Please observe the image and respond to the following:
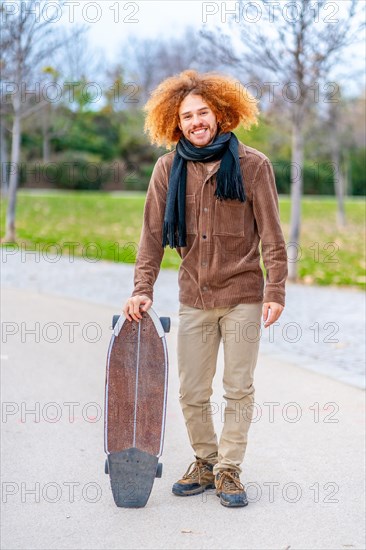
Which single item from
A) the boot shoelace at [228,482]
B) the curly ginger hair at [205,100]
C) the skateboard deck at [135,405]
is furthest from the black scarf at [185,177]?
the boot shoelace at [228,482]

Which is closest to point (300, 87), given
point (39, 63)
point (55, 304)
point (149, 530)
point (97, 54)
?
point (55, 304)

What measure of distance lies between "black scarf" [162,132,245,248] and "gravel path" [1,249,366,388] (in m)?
2.93

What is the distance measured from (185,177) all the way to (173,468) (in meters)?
1.60

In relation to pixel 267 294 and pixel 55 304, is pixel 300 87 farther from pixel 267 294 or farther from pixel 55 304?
pixel 267 294

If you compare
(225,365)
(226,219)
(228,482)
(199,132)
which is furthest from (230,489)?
(199,132)

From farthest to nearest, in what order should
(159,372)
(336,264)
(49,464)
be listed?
1. (336,264)
2. (49,464)
3. (159,372)

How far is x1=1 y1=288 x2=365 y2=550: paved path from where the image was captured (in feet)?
13.1

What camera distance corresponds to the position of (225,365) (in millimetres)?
4453

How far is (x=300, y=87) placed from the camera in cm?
1230

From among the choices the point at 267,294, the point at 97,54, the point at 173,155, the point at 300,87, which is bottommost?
the point at 267,294

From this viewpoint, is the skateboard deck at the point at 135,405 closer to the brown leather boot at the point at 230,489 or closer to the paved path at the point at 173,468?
the paved path at the point at 173,468

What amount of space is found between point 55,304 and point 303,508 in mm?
6297

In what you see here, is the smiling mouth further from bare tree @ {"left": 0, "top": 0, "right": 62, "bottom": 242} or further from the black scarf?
bare tree @ {"left": 0, "top": 0, "right": 62, "bottom": 242}

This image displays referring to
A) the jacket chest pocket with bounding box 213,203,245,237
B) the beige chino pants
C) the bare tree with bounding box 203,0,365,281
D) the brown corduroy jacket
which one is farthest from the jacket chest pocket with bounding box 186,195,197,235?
the bare tree with bounding box 203,0,365,281
